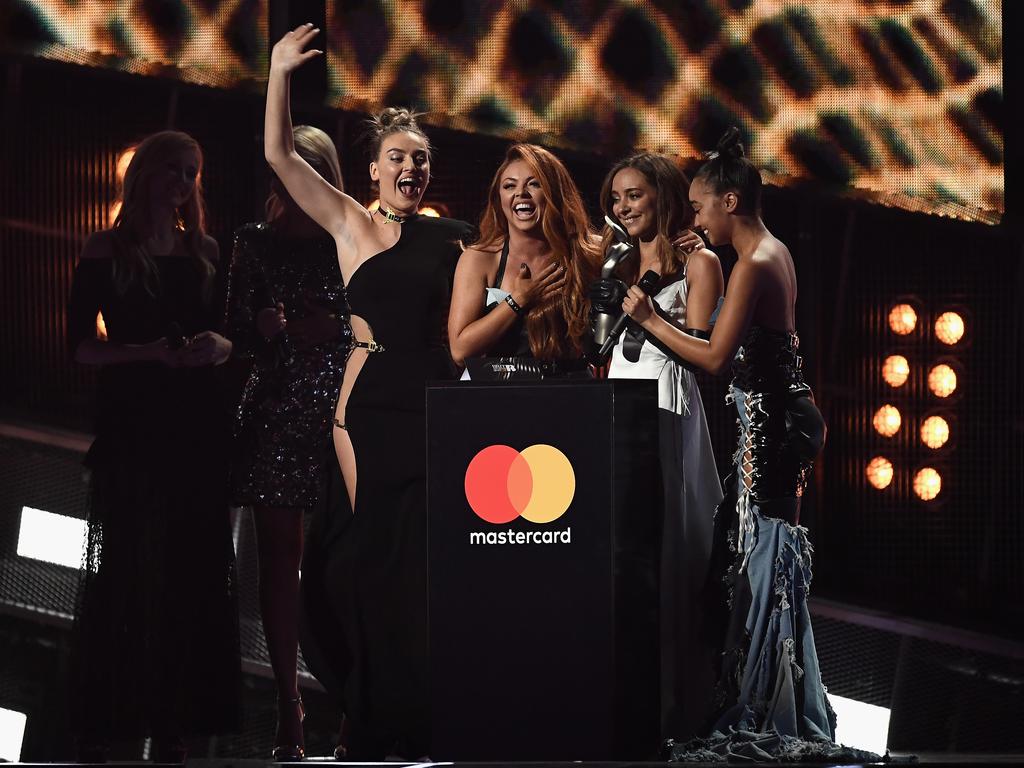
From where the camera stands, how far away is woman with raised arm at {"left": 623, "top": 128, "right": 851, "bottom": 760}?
144 inches

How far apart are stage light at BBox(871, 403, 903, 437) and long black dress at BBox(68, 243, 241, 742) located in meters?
2.12

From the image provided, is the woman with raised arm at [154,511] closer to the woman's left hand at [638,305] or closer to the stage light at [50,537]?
the stage light at [50,537]

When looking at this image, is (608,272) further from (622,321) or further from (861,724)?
(861,724)

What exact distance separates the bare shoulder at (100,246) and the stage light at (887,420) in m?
2.53

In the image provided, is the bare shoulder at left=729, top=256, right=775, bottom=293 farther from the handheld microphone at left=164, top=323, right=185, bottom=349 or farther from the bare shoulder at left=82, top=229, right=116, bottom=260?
the bare shoulder at left=82, top=229, right=116, bottom=260

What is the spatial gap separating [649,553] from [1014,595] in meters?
1.60

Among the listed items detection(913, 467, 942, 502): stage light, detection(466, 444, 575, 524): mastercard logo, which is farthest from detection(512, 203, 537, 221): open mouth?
detection(913, 467, 942, 502): stage light

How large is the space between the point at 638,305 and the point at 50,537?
2140 mm

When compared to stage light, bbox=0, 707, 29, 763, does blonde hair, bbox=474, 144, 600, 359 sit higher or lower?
higher

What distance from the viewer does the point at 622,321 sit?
3705 mm

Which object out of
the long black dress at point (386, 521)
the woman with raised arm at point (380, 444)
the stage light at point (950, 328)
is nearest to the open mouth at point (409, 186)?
the woman with raised arm at point (380, 444)

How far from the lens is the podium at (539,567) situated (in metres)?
3.34

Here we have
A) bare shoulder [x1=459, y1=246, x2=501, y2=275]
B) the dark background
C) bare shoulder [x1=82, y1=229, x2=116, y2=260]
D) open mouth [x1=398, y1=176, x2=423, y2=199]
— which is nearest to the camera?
bare shoulder [x1=459, y1=246, x2=501, y2=275]

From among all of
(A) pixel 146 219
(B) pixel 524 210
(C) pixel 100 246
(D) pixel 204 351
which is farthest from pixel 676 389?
(C) pixel 100 246
